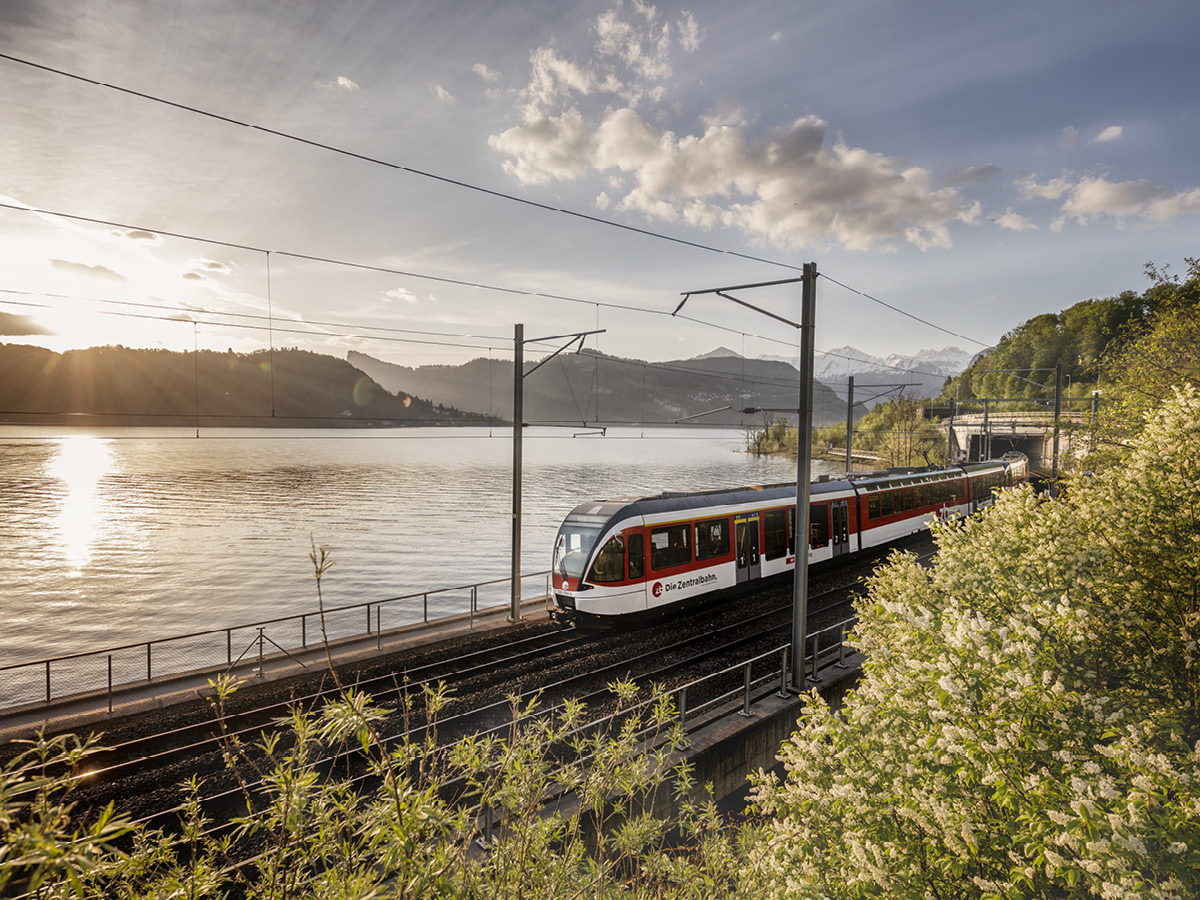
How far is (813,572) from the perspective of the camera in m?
19.4

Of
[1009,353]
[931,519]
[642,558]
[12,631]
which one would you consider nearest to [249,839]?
[642,558]

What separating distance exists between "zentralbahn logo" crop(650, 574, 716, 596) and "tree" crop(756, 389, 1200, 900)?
301 inches

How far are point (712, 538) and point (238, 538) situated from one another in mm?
35079

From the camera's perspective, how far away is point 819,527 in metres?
18.3

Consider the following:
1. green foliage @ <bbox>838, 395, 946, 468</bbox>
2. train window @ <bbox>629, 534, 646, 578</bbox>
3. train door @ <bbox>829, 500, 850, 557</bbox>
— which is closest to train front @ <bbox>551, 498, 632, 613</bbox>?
train window @ <bbox>629, 534, 646, 578</bbox>

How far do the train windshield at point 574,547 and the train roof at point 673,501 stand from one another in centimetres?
25

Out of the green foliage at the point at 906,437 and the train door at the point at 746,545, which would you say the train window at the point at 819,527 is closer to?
the train door at the point at 746,545

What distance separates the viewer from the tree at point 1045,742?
296 centimetres

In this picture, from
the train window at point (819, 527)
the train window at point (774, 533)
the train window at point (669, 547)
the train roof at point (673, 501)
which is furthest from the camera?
the train window at point (819, 527)

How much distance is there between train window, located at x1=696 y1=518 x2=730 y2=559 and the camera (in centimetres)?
1464

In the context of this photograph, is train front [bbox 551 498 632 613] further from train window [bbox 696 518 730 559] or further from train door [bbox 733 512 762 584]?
train door [bbox 733 512 762 584]

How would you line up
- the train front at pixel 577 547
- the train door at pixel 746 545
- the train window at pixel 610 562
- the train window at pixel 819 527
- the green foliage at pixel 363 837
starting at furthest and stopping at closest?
1. the train window at pixel 819 527
2. the train door at pixel 746 545
3. the train front at pixel 577 547
4. the train window at pixel 610 562
5. the green foliage at pixel 363 837

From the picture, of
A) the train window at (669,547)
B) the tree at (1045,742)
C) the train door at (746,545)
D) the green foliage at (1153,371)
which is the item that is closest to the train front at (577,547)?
the train window at (669,547)

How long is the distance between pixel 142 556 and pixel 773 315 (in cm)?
4086
